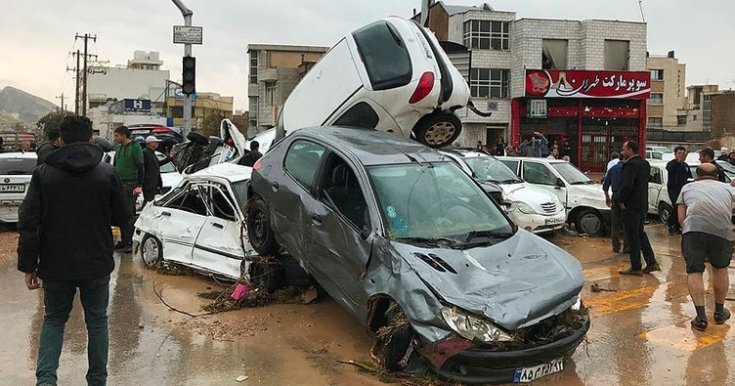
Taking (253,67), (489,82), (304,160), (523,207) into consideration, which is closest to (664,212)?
(523,207)

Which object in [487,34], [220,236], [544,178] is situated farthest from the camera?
[487,34]

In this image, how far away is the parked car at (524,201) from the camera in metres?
11.0

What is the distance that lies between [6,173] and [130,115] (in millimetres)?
70320

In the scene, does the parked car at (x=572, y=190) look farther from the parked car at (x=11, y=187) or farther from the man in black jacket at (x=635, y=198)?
the parked car at (x=11, y=187)

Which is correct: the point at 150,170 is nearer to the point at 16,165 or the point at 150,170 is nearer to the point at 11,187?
the point at 11,187

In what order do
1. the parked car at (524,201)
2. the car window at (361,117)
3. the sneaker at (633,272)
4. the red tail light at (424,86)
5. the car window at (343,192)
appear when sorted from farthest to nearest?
the parked car at (524,201)
the sneaker at (633,272)
the car window at (361,117)
the red tail light at (424,86)
the car window at (343,192)

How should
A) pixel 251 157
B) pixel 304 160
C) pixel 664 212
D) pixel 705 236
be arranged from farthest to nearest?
pixel 664 212, pixel 251 157, pixel 304 160, pixel 705 236

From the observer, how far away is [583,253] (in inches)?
408

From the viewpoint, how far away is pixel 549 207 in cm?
1113

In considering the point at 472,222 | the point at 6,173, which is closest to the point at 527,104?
the point at 6,173

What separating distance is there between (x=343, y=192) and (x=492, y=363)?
83.3 inches

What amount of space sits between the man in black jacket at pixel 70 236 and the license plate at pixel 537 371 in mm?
2815

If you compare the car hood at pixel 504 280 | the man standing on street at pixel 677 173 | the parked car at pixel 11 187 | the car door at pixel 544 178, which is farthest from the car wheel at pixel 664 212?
the parked car at pixel 11 187

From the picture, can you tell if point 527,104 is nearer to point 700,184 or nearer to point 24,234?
point 700,184
